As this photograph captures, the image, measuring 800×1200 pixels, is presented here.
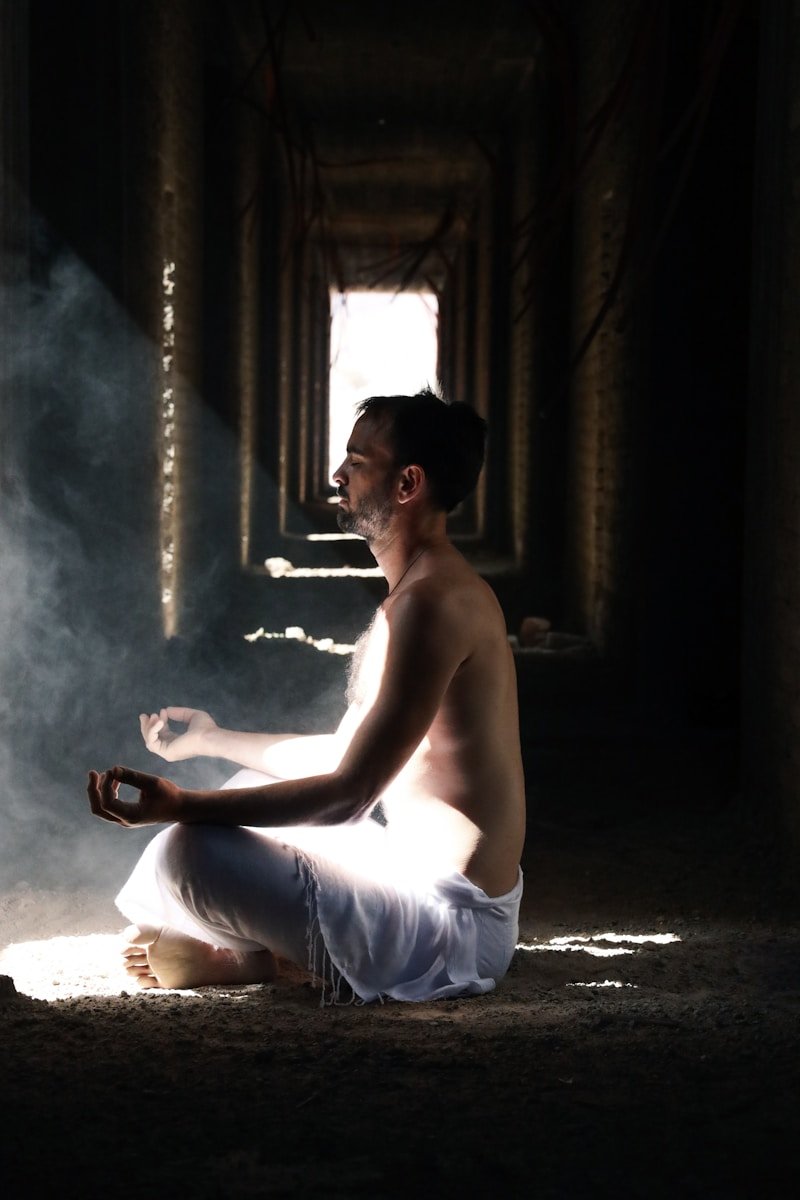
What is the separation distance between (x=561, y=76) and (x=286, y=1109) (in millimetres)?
2031

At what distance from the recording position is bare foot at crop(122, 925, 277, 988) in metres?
2.69

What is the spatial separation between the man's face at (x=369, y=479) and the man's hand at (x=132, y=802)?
0.72 metres

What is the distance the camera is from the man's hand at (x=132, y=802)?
7.63 feet

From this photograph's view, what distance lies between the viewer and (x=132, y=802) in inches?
92.7

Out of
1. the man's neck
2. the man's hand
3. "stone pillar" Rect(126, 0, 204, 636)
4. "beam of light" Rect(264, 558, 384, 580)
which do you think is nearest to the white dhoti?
the man's hand

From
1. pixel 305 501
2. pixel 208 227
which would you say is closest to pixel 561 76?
pixel 208 227

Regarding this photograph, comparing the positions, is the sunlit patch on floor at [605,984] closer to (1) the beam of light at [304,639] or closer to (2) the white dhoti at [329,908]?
(2) the white dhoti at [329,908]

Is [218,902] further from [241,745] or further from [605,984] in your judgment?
[605,984]

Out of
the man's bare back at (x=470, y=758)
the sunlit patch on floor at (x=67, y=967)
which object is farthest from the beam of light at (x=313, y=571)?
the man's bare back at (x=470, y=758)

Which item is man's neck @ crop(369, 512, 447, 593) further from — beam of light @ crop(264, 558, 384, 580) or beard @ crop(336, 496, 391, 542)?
beam of light @ crop(264, 558, 384, 580)

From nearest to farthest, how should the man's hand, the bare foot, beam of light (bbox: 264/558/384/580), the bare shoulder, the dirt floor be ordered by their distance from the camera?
1. the dirt floor
2. the man's hand
3. the bare shoulder
4. the bare foot
5. beam of light (bbox: 264/558/384/580)

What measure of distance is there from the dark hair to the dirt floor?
1.11m

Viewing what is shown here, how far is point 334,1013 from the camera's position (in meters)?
2.51

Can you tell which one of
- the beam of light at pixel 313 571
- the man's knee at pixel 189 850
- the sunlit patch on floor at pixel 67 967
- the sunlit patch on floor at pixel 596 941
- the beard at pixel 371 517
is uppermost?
the beard at pixel 371 517
